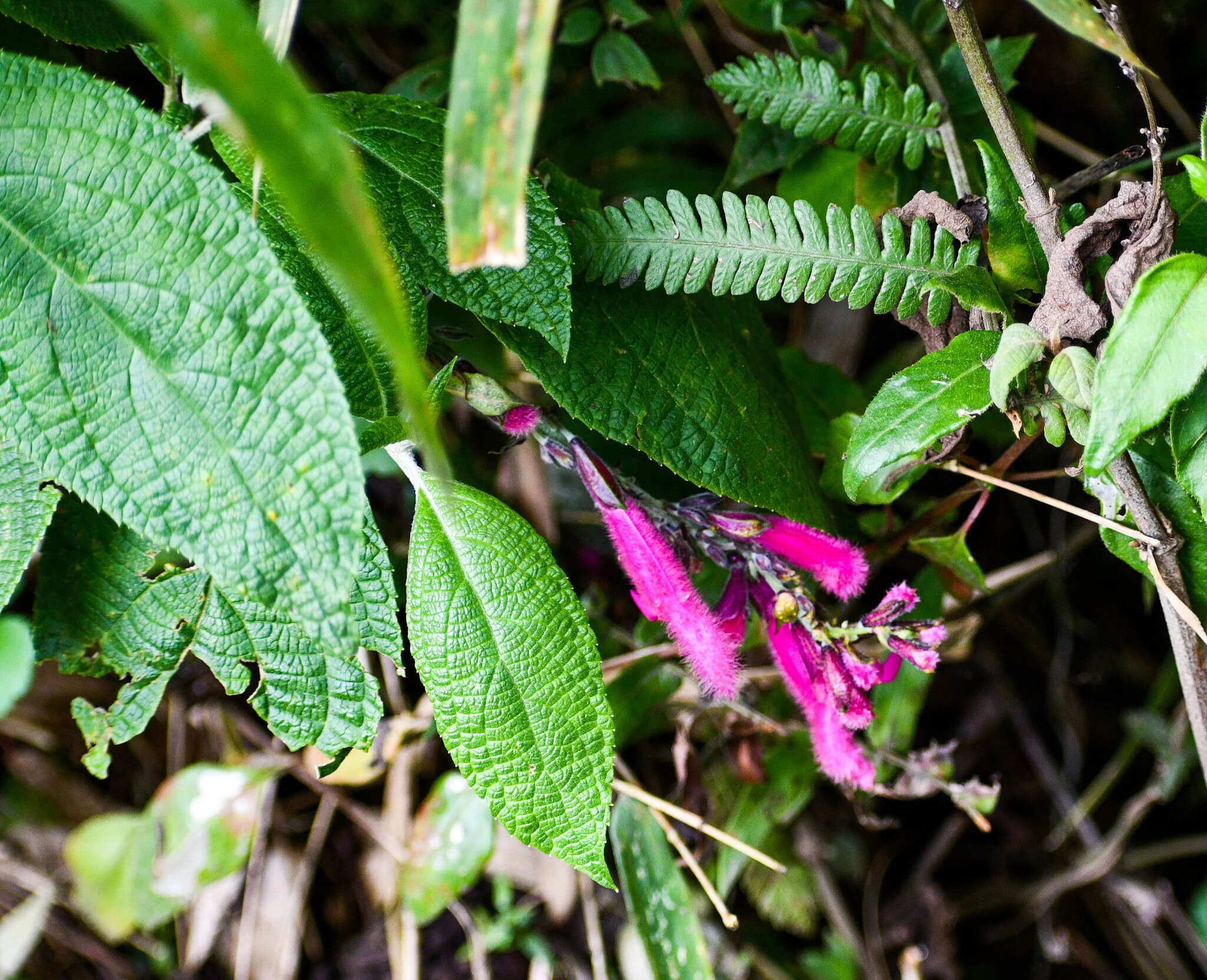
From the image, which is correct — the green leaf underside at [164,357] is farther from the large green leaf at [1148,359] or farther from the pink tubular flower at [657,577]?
the large green leaf at [1148,359]

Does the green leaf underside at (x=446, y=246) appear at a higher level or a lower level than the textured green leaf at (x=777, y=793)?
higher

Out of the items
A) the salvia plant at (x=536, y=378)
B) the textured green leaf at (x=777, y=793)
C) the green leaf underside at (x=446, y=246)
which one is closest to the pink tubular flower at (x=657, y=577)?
the salvia plant at (x=536, y=378)

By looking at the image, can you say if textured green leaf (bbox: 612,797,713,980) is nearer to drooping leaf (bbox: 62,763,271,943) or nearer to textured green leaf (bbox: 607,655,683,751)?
textured green leaf (bbox: 607,655,683,751)

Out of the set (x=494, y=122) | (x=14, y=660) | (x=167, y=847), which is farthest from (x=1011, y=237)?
(x=167, y=847)

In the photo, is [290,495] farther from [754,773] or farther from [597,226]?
[754,773]

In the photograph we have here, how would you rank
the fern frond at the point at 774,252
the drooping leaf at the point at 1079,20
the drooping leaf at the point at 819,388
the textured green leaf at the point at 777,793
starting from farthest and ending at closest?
the textured green leaf at the point at 777,793, the drooping leaf at the point at 819,388, the fern frond at the point at 774,252, the drooping leaf at the point at 1079,20

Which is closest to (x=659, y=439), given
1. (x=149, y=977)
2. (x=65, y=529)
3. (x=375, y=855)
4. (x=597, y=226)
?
(x=597, y=226)

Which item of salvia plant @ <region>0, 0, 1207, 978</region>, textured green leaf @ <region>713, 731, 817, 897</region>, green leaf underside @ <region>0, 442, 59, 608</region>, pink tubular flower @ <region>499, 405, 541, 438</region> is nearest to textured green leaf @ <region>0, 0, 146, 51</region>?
salvia plant @ <region>0, 0, 1207, 978</region>

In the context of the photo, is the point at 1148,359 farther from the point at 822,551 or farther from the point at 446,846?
the point at 446,846
